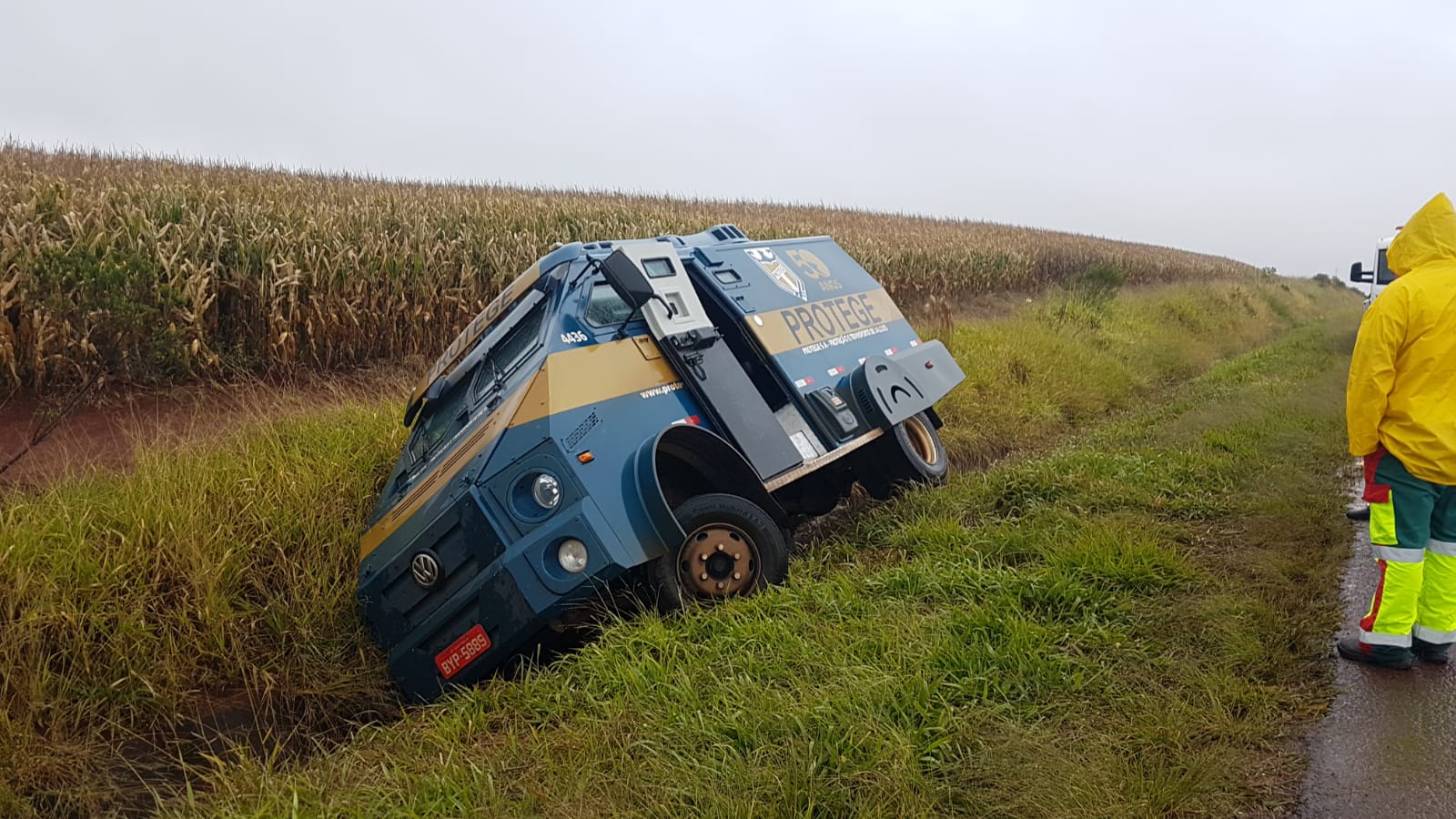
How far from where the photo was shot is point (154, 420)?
276 inches

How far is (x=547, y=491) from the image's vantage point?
4402mm

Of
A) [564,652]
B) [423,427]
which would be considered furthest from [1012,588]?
[423,427]

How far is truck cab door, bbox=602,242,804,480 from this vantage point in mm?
5121

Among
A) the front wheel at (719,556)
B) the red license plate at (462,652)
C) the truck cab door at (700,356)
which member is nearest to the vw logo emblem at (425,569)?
the red license plate at (462,652)

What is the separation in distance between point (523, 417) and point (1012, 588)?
2.36 metres

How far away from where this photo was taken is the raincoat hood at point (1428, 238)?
160 inches

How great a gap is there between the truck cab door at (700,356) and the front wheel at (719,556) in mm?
506

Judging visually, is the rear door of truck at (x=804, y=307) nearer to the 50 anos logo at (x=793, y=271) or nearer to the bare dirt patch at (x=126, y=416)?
the 50 anos logo at (x=793, y=271)

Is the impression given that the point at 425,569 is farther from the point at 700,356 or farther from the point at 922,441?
the point at 922,441

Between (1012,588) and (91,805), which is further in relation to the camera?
(1012,588)

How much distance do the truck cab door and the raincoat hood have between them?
291cm

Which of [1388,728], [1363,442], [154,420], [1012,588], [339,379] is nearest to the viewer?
[1388,728]

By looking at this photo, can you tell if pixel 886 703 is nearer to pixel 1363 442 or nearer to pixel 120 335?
pixel 1363 442

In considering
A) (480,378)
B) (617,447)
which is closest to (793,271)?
(480,378)
